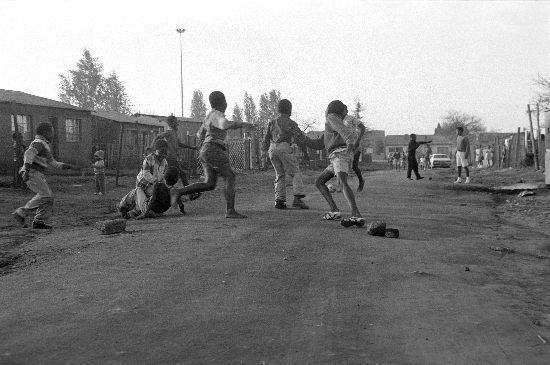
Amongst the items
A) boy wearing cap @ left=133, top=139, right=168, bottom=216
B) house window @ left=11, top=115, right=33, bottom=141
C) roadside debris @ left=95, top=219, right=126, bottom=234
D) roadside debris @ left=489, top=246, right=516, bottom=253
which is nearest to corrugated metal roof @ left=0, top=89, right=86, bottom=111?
house window @ left=11, top=115, right=33, bottom=141

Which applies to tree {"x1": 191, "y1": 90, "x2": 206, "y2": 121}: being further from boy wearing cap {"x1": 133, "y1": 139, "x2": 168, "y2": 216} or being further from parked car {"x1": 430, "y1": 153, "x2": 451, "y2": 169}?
boy wearing cap {"x1": 133, "y1": 139, "x2": 168, "y2": 216}

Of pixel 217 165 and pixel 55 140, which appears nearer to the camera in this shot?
pixel 217 165

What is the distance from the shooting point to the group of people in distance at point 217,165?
8398 mm

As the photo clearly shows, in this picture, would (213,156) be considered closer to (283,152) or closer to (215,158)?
(215,158)

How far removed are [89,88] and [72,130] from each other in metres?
56.3

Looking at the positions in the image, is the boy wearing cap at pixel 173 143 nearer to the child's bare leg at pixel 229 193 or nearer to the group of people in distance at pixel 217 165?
the group of people in distance at pixel 217 165

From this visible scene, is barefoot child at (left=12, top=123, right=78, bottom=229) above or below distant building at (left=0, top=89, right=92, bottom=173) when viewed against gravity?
below

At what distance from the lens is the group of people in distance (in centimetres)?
840

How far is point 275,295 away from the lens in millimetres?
4254

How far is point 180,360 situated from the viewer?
2988 mm

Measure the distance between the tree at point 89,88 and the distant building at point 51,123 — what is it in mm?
51986

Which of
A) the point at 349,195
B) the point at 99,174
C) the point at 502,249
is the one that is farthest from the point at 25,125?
the point at 502,249

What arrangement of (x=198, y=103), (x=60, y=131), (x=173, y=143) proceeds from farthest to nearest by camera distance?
(x=198, y=103) → (x=60, y=131) → (x=173, y=143)

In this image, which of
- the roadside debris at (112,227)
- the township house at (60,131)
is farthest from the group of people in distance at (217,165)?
the township house at (60,131)
